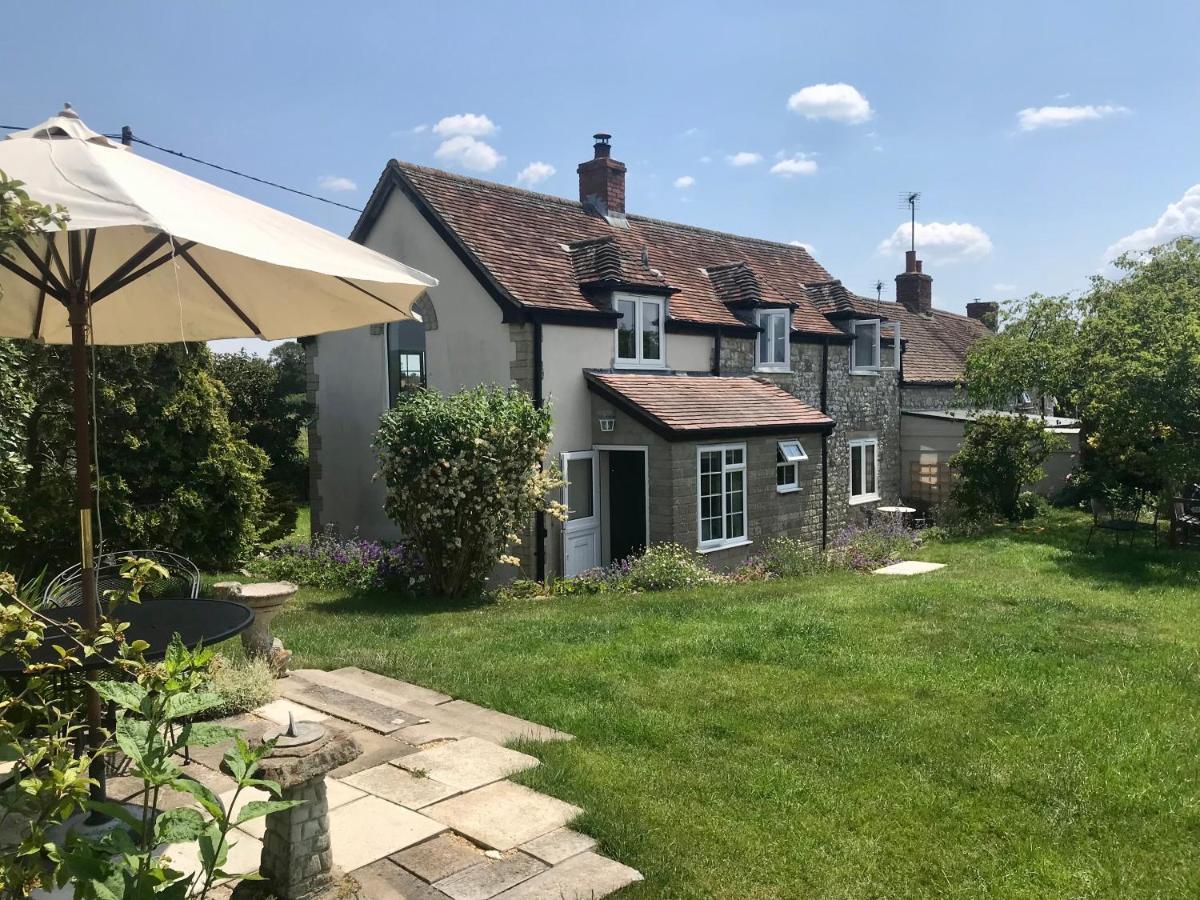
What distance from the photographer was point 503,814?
4824mm

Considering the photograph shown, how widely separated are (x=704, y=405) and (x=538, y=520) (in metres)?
4.01

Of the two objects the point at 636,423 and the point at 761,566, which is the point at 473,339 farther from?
the point at 761,566

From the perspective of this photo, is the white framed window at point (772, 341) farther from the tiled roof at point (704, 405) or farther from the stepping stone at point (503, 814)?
the stepping stone at point (503, 814)

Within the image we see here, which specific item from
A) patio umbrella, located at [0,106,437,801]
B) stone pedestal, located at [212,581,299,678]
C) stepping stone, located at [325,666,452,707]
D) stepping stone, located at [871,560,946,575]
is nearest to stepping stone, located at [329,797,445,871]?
patio umbrella, located at [0,106,437,801]

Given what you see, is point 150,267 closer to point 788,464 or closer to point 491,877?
point 491,877

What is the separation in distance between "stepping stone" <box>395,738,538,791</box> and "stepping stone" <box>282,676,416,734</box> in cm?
60

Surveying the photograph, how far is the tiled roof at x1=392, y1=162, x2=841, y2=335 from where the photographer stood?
1543 centimetres

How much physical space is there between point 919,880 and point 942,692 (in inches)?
122

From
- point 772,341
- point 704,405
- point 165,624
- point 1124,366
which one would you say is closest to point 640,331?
point 704,405

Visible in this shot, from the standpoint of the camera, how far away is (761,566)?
15547mm

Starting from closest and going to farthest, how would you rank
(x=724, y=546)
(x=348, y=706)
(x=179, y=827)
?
(x=179, y=827)
(x=348, y=706)
(x=724, y=546)

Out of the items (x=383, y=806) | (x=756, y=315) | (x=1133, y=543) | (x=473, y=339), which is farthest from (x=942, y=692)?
(x=756, y=315)

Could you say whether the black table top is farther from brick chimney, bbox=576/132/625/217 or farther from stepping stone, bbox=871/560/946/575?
brick chimney, bbox=576/132/625/217

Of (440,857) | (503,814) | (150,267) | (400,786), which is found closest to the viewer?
(440,857)
